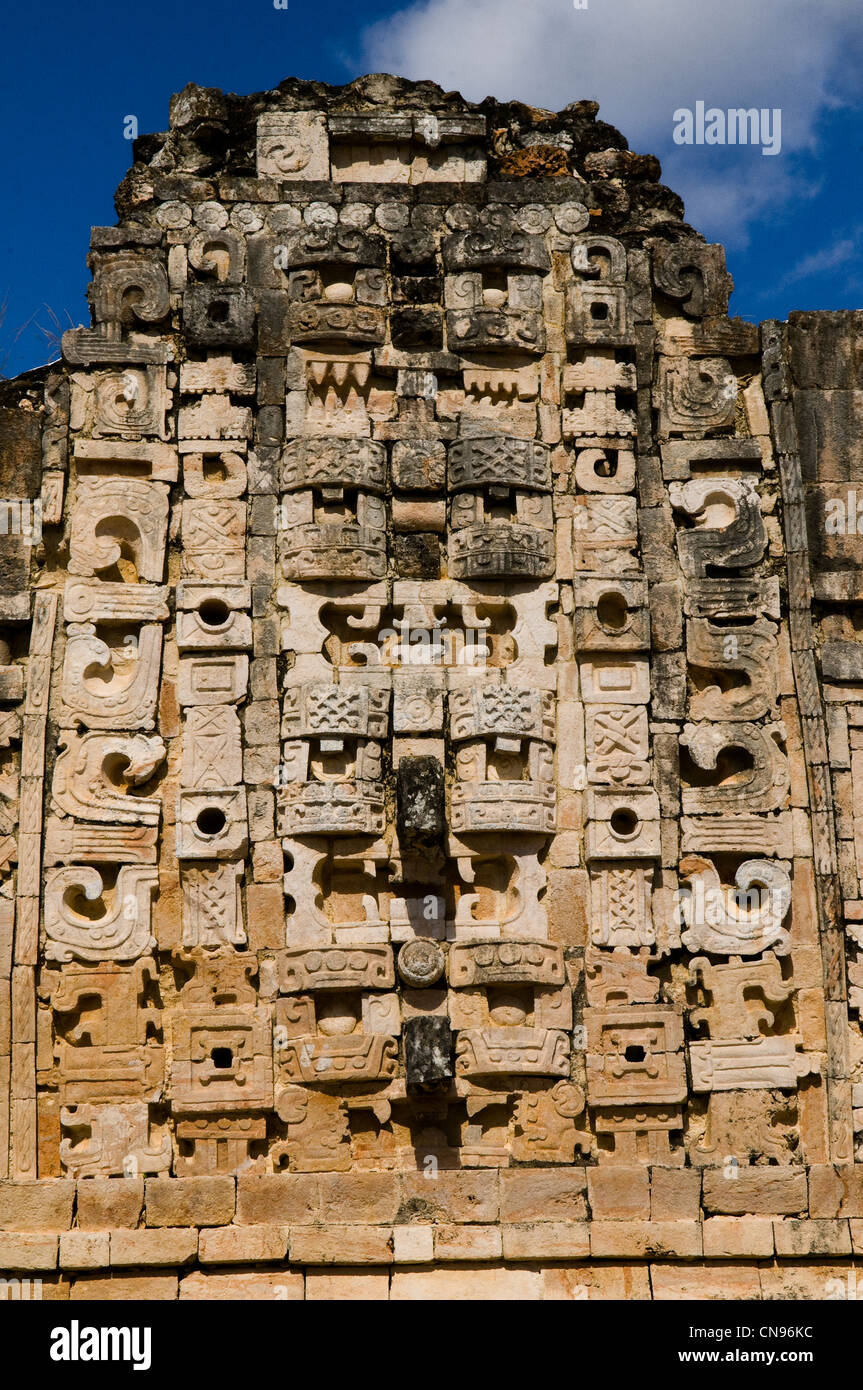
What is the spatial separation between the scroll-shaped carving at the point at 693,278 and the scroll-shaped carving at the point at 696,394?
0.34 metres

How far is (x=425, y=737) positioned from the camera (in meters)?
10.6

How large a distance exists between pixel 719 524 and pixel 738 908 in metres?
2.25

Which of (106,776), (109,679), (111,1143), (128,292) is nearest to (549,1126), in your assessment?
(111,1143)

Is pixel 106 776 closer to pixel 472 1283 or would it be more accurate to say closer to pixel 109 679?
pixel 109 679

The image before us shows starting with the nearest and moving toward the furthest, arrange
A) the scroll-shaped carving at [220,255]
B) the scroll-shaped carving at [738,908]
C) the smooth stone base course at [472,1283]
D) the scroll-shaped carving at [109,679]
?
the smooth stone base course at [472,1283] → the scroll-shaped carving at [738,908] → the scroll-shaped carving at [109,679] → the scroll-shaped carving at [220,255]

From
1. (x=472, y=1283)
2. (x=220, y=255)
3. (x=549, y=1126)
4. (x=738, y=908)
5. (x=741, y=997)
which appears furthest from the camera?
(x=220, y=255)

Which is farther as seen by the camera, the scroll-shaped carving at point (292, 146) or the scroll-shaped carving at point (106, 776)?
the scroll-shaped carving at point (292, 146)

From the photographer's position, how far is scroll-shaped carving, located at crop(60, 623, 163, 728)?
1063 cm

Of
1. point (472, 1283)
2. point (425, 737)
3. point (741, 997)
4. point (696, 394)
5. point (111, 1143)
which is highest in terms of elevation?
point (696, 394)

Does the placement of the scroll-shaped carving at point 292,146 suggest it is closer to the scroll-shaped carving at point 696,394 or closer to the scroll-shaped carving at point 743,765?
the scroll-shaped carving at point 696,394

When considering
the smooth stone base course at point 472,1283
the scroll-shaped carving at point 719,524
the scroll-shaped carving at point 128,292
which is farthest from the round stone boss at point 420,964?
the scroll-shaped carving at point 128,292

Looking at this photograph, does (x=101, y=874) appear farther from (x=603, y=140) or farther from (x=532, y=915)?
(x=603, y=140)

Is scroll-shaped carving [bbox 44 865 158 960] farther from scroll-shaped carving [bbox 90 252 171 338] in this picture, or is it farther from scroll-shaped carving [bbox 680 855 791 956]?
scroll-shaped carving [bbox 90 252 171 338]

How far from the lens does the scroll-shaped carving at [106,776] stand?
10492 millimetres
